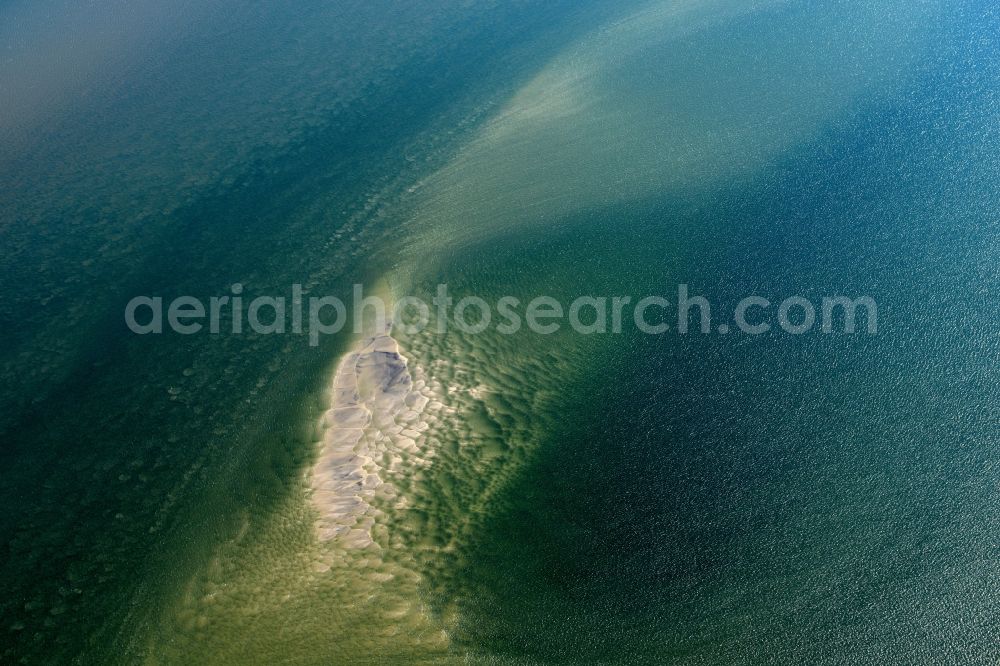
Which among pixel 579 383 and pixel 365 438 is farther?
pixel 579 383

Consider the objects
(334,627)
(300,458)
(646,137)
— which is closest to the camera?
(334,627)

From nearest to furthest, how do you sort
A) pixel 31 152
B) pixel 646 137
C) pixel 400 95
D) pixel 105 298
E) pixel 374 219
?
pixel 105 298, pixel 374 219, pixel 646 137, pixel 31 152, pixel 400 95

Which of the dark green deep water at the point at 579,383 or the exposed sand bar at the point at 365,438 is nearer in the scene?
the dark green deep water at the point at 579,383

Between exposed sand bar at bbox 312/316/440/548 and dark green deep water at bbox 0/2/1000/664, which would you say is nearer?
dark green deep water at bbox 0/2/1000/664

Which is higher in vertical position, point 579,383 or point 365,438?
point 579,383

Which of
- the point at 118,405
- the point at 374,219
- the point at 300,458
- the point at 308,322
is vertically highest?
the point at 374,219

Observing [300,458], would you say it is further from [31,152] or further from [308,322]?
[31,152]

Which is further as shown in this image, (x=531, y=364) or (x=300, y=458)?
(x=531, y=364)

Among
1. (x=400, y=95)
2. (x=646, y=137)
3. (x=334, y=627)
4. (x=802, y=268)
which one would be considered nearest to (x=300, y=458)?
(x=334, y=627)
